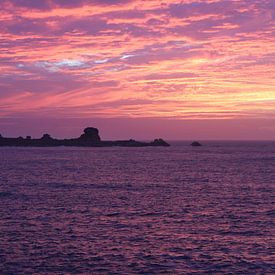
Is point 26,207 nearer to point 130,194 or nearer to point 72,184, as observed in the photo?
point 130,194

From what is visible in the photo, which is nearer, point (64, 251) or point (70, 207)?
point (64, 251)

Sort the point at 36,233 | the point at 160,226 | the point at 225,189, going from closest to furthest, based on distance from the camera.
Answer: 1. the point at 36,233
2. the point at 160,226
3. the point at 225,189

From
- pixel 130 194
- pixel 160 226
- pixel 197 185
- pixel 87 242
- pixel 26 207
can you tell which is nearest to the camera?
pixel 87 242

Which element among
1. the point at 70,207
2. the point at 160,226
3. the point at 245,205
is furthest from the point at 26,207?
the point at 245,205

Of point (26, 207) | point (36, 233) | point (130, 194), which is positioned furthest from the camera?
point (130, 194)

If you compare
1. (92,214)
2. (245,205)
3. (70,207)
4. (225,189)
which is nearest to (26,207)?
(70,207)

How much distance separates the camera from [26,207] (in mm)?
40844

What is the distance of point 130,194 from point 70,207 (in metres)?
11.1

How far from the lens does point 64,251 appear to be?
2620 cm

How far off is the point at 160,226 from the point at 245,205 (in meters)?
12.8

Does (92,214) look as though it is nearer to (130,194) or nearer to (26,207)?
(26,207)

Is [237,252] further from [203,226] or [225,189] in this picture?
[225,189]

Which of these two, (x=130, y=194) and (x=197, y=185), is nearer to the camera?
(x=130, y=194)

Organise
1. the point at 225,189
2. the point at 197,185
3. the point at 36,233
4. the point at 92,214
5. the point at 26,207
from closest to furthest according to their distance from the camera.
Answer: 1. the point at 36,233
2. the point at 92,214
3. the point at 26,207
4. the point at 225,189
5. the point at 197,185
